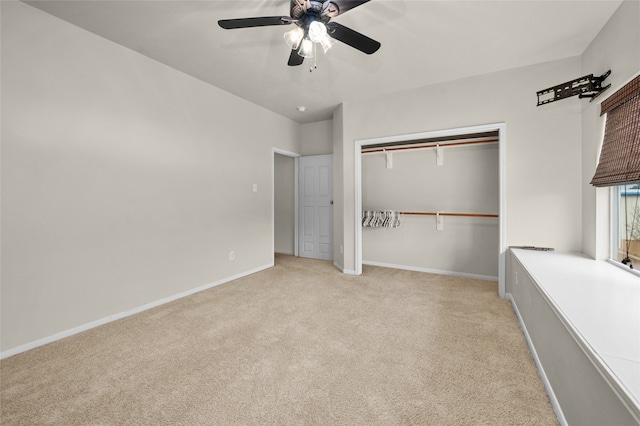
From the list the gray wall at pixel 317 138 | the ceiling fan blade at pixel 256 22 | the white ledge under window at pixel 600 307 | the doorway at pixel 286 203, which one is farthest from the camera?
the doorway at pixel 286 203

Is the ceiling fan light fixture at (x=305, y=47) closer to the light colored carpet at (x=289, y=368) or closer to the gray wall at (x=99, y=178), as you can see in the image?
the gray wall at (x=99, y=178)

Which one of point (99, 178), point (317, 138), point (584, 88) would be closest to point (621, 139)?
point (584, 88)

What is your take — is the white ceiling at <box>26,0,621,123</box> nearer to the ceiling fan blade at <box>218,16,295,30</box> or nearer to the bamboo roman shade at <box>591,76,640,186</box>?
the ceiling fan blade at <box>218,16,295,30</box>

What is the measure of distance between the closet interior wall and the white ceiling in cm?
120

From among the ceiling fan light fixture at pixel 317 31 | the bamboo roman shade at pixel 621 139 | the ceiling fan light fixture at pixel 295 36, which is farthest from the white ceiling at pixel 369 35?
the bamboo roman shade at pixel 621 139

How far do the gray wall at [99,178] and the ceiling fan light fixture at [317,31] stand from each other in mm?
2094

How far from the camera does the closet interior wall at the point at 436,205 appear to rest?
12.8 feet

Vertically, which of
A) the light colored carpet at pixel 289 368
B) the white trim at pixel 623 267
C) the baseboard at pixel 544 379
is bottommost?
the light colored carpet at pixel 289 368

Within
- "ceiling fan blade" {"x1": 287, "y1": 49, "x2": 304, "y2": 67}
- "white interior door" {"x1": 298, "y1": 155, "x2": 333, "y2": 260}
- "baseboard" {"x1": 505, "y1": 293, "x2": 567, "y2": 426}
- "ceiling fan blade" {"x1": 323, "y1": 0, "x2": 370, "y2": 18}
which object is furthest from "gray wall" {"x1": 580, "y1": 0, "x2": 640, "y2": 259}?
"white interior door" {"x1": 298, "y1": 155, "x2": 333, "y2": 260}

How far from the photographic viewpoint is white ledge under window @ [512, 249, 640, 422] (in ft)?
3.19

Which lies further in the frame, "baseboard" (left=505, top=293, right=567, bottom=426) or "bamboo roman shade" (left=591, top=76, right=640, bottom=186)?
"bamboo roman shade" (left=591, top=76, right=640, bottom=186)

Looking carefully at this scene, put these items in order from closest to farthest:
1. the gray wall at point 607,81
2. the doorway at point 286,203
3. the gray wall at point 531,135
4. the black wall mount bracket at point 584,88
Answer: the gray wall at point 607,81 < the black wall mount bracket at point 584,88 < the gray wall at point 531,135 < the doorway at point 286,203

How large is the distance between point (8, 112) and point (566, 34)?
4.52 meters

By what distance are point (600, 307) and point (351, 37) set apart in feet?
6.89
